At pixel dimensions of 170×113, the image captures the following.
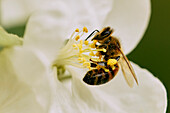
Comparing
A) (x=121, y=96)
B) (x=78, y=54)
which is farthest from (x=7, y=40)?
(x=121, y=96)

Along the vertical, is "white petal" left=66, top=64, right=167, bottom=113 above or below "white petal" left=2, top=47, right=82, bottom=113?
below

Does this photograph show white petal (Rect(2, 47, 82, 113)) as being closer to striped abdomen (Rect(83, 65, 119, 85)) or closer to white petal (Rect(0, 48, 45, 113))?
white petal (Rect(0, 48, 45, 113))

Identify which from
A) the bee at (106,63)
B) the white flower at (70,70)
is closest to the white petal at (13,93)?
the white flower at (70,70)

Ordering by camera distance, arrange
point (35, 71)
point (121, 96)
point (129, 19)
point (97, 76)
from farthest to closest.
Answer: point (129, 19), point (121, 96), point (97, 76), point (35, 71)

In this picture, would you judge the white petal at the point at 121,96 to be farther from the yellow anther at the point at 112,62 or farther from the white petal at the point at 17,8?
the white petal at the point at 17,8

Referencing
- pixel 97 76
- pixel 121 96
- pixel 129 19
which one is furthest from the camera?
pixel 129 19

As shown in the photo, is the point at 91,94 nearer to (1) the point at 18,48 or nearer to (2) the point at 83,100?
(2) the point at 83,100

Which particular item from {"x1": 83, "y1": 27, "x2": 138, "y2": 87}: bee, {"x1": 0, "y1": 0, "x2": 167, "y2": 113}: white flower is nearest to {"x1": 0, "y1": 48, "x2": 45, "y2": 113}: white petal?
{"x1": 0, "y1": 0, "x2": 167, "y2": 113}: white flower

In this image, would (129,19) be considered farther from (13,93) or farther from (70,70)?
(13,93)
